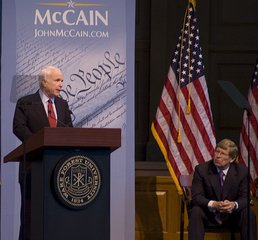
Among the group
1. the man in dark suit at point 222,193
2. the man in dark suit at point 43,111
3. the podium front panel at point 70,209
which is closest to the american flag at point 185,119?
the man in dark suit at point 222,193

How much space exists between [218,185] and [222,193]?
0.08 metres

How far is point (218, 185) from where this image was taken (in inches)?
265

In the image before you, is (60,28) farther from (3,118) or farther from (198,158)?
(198,158)

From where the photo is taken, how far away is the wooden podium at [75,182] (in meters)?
4.07

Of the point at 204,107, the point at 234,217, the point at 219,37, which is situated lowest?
the point at 234,217

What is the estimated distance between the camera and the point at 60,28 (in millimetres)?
6477

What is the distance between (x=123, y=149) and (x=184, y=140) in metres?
0.94

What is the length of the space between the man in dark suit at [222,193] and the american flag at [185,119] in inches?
19.5

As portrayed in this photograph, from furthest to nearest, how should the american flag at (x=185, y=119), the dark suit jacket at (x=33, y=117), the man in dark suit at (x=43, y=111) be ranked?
the american flag at (x=185, y=119) < the dark suit jacket at (x=33, y=117) < the man in dark suit at (x=43, y=111)

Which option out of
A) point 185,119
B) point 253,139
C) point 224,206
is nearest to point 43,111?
point 224,206

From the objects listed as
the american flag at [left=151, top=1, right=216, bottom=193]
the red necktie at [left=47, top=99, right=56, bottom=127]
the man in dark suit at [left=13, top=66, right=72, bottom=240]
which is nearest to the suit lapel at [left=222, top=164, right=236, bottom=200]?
the american flag at [left=151, top=1, right=216, bottom=193]

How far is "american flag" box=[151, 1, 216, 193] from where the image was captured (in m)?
7.30

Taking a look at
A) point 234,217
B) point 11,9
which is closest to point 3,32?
point 11,9

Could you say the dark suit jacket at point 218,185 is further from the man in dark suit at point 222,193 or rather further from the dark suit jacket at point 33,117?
the dark suit jacket at point 33,117
